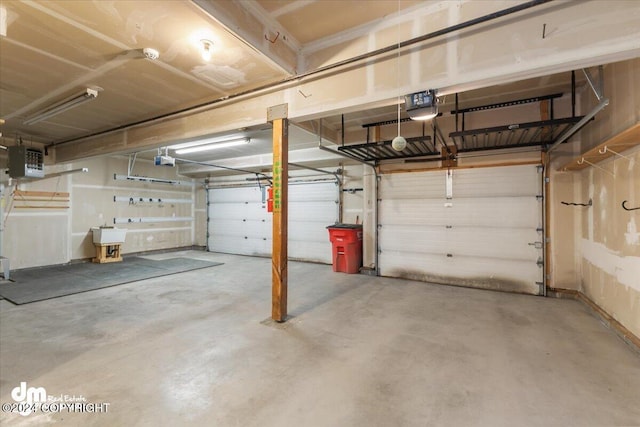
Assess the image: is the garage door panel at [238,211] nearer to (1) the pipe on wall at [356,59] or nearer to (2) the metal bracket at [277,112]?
(1) the pipe on wall at [356,59]

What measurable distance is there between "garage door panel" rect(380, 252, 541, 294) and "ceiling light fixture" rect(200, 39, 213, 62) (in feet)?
15.0

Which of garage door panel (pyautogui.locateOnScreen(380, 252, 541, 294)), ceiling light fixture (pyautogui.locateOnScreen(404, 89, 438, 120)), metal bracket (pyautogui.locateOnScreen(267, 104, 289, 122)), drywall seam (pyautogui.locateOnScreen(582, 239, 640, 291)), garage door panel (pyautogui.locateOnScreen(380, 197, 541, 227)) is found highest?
metal bracket (pyautogui.locateOnScreen(267, 104, 289, 122))

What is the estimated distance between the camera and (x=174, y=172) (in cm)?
938

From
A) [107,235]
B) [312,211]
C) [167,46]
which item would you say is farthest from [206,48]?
[107,235]

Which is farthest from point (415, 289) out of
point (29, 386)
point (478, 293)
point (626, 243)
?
point (29, 386)

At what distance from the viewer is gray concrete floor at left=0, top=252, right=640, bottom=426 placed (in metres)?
1.85

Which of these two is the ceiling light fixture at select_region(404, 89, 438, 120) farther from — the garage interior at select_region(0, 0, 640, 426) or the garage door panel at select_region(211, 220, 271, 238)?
the garage door panel at select_region(211, 220, 271, 238)

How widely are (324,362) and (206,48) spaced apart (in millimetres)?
3029

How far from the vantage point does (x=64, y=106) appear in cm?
401

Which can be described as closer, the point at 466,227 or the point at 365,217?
the point at 466,227

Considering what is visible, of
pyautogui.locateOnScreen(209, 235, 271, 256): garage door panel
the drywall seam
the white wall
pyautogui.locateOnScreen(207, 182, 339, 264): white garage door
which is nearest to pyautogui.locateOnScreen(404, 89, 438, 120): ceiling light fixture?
the drywall seam

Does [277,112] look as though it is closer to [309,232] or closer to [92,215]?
[309,232]

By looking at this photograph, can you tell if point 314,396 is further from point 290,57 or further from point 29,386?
point 290,57

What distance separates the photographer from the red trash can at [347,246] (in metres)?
5.95
